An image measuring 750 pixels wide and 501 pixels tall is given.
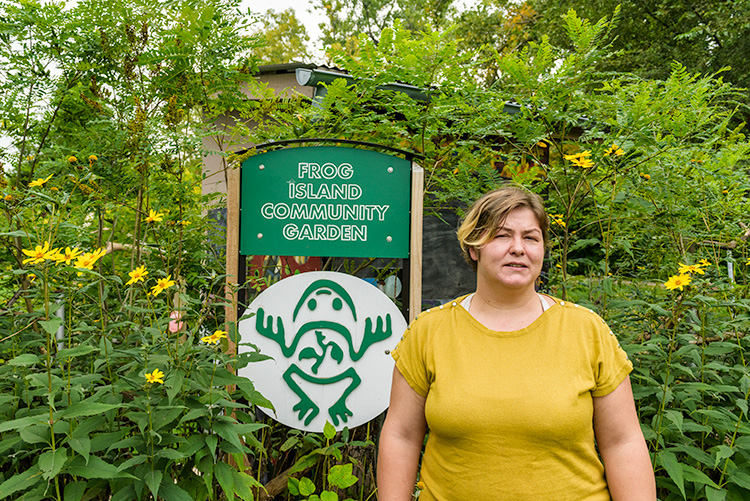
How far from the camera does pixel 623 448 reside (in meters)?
1.50

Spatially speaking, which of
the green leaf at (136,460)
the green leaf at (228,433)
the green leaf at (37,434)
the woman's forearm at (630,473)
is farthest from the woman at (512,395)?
the green leaf at (37,434)

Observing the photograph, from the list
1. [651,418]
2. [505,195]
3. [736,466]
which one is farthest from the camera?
[651,418]

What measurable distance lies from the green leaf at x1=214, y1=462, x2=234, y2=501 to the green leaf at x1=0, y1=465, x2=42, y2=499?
46 centimetres

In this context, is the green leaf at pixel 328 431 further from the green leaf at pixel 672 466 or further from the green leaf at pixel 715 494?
the green leaf at pixel 715 494

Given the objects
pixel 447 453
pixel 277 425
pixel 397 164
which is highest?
pixel 397 164

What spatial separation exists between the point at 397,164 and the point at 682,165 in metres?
1.32

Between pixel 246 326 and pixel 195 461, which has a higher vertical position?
pixel 246 326

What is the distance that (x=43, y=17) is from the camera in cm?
245

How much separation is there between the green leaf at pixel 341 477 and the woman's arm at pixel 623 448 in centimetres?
96

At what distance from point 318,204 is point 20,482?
140cm

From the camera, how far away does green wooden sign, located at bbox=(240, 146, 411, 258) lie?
2.29 m

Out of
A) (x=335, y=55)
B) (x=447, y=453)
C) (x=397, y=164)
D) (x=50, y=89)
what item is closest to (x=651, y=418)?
(x=447, y=453)

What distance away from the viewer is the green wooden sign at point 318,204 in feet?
7.50

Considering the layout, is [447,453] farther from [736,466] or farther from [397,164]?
[397,164]
